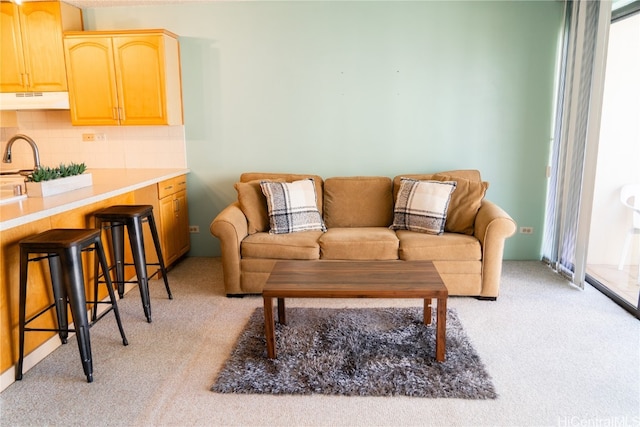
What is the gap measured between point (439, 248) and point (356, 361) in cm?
129

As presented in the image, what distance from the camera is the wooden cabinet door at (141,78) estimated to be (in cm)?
410

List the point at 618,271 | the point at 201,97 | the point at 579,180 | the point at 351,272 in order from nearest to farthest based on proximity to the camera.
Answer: the point at 351,272 < the point at 579,180 < the point at 618,271 < the point at 201,97

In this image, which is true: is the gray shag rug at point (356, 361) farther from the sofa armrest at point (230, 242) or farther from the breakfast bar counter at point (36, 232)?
the breakfast bar counter at point (36, 232)

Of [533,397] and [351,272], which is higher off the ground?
[351,272]

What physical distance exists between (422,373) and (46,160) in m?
4.21

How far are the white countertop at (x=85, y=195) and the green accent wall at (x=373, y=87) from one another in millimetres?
663

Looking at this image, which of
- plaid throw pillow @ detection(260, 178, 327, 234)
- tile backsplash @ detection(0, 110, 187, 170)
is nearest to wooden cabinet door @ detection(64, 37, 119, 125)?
tile backsplash @ detection(0, 110, 187, 170)

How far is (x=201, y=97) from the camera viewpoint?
4480 millimetres

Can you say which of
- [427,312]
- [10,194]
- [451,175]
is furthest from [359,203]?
[10,194]

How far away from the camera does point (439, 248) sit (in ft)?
11.6

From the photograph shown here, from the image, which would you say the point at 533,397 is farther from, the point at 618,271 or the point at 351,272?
the point at 618,271

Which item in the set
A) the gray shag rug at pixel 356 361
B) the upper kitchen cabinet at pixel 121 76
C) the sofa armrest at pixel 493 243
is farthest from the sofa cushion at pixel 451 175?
the upper kitchen cabinet at pixel 121 76

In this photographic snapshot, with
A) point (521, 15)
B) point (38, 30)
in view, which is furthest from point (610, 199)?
point (38, 30)

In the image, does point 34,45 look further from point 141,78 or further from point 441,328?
point 441,328
